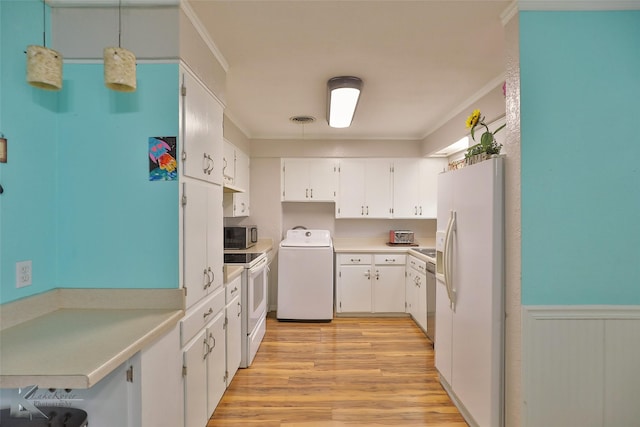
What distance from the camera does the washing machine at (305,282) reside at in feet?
13.2

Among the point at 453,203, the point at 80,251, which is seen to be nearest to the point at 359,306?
the point at 453,203

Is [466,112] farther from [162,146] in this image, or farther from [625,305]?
[162,146]

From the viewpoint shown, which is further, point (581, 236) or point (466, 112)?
point (466, 112)

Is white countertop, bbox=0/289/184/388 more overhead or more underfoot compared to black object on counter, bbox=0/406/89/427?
more overhead

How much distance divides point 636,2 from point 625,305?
1569mm

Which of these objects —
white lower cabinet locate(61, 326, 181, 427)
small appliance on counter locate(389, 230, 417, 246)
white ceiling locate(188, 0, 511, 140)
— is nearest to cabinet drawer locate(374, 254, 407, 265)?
small appliance on counter locate(389, 230, 417, 246)

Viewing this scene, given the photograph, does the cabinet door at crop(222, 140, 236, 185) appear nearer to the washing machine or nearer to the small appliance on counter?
the washing machine

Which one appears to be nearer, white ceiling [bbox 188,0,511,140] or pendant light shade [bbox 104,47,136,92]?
pendant light shade [bbox 104,47,136,92]

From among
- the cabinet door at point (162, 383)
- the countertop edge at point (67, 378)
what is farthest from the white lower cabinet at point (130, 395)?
the countertop edge at point (67, 378)

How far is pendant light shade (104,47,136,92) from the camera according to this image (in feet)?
4.17

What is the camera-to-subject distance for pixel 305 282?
4.03m

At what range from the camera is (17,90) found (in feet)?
4.51

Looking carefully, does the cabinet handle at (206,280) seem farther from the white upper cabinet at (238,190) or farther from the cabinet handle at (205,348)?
the white upper cabinet at (238,190)

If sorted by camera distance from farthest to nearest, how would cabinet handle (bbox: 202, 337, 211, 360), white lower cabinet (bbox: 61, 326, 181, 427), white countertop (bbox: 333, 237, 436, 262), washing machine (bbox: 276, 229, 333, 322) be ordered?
1. white countertop (bbox: 333, 237, 436, 262)
2. washing machine (bbox: 276, 229, 333, 322)
3. cabinet handle (bbox: 202, 337, 211, 360)
4. white lower cabinet (bbox: 61, 326, 181, 427)
